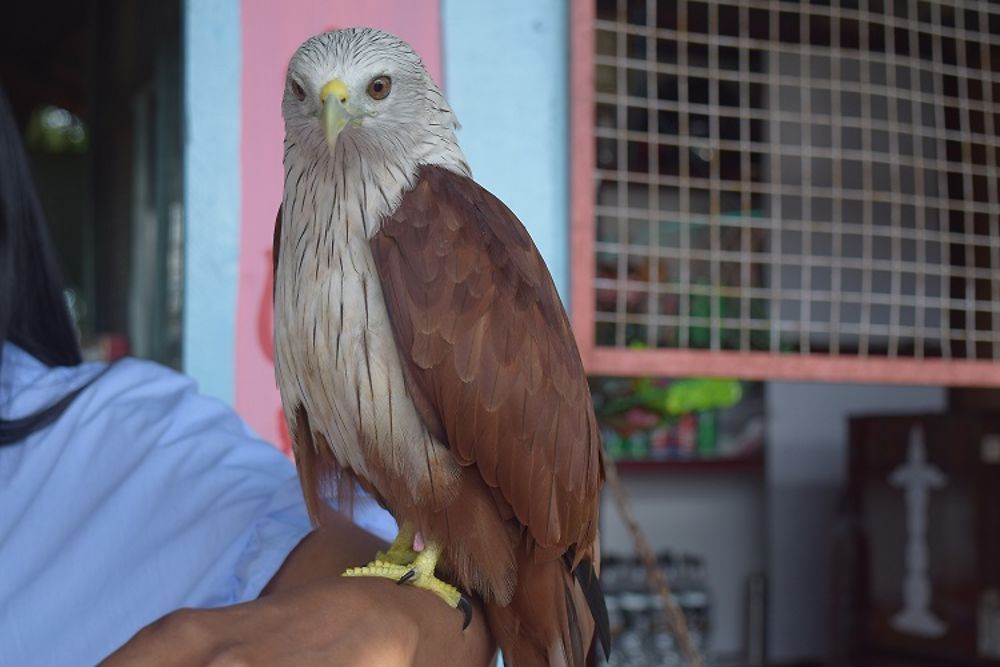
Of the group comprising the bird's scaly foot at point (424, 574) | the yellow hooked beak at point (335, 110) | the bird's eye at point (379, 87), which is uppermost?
the bird's eye at point (379, 87)

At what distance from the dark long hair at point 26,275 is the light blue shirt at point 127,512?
5 centimetres

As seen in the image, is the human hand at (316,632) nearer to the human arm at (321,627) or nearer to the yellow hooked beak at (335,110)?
Result: the human arm at (321,627)

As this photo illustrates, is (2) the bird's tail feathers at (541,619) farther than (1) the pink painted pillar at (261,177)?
No

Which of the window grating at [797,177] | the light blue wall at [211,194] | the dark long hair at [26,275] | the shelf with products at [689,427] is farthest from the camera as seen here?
the shelf with products at [689,427]

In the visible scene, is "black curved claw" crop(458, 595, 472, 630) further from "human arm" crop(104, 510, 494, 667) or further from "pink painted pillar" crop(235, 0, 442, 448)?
"pink painted pillar" crop(235, 0, 442, 448)

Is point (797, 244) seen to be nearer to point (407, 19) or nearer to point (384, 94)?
point (407, 19)

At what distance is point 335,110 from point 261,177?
0.94 meters

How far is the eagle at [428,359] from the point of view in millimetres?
958

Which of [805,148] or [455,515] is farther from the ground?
[805,148]

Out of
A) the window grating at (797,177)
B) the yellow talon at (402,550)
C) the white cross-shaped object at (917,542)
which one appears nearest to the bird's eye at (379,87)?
the yellow talon at (402,550)

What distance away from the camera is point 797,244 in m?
4.27

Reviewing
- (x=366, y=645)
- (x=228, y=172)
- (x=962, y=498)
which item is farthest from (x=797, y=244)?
(x=366, y=645)

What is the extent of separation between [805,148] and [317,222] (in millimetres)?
1670

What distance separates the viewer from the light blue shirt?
1084 mm
